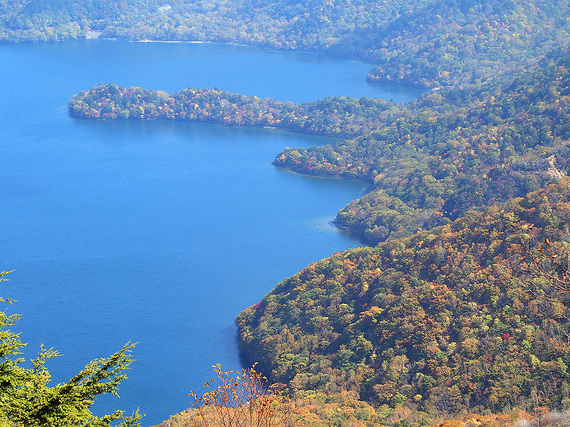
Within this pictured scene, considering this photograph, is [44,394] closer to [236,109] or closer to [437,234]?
[437,234]

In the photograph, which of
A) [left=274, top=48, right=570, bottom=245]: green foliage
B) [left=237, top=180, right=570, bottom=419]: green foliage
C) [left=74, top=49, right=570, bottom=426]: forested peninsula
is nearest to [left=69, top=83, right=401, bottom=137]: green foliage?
[left=274, top=48, right=570, bottom=245]: green foliage

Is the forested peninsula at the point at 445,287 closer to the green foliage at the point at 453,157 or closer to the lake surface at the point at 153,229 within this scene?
the green foliage at the point at 453,157

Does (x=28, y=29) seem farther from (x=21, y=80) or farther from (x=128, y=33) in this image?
(x=21, y=80)

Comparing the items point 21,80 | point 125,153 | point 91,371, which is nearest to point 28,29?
point 21,80

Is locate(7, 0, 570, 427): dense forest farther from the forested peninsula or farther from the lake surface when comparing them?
the lake surface

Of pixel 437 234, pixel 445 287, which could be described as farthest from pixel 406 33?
pixel 445 287
